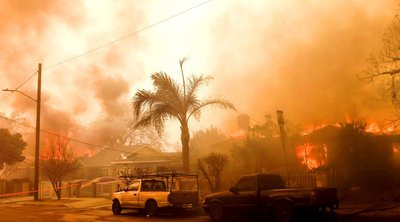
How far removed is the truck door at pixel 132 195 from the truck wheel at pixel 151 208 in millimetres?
710

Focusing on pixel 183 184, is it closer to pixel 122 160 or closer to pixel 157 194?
pixel 157 194

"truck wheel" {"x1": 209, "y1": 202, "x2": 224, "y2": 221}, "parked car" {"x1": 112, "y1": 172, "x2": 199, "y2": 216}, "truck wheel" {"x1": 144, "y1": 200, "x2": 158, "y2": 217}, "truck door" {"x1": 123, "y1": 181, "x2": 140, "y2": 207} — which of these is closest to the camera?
"truck wheel" {"x1": 209, "y1": 202, "x2": 224, "y2": 221}

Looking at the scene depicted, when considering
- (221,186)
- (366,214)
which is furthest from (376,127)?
(366,214)

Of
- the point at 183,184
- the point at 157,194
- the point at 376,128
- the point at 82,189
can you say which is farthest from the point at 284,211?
the point at 82,189

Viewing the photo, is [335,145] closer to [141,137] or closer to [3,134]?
[3,134]

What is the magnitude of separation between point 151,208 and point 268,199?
5.99m

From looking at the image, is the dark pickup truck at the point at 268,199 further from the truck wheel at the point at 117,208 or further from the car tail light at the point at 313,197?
the truck wheel at the point at 117,208

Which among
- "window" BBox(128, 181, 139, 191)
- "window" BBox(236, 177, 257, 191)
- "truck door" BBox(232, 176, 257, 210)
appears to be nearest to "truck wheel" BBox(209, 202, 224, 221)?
"truck door" BBox(232, 176, 257, 210)

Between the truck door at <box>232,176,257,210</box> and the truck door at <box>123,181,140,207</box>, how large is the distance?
17.7 feet

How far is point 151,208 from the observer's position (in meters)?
17.2

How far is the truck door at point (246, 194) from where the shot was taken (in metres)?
13.9

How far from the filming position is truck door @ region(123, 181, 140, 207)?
17859 millimetres

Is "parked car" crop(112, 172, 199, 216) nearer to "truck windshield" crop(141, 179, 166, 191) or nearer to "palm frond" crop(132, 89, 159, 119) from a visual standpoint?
"truck windshield" crop(141, 179, 166, 191)

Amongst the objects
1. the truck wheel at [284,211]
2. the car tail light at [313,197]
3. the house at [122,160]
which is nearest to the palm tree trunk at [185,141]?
the truck wheel at [284,211]
